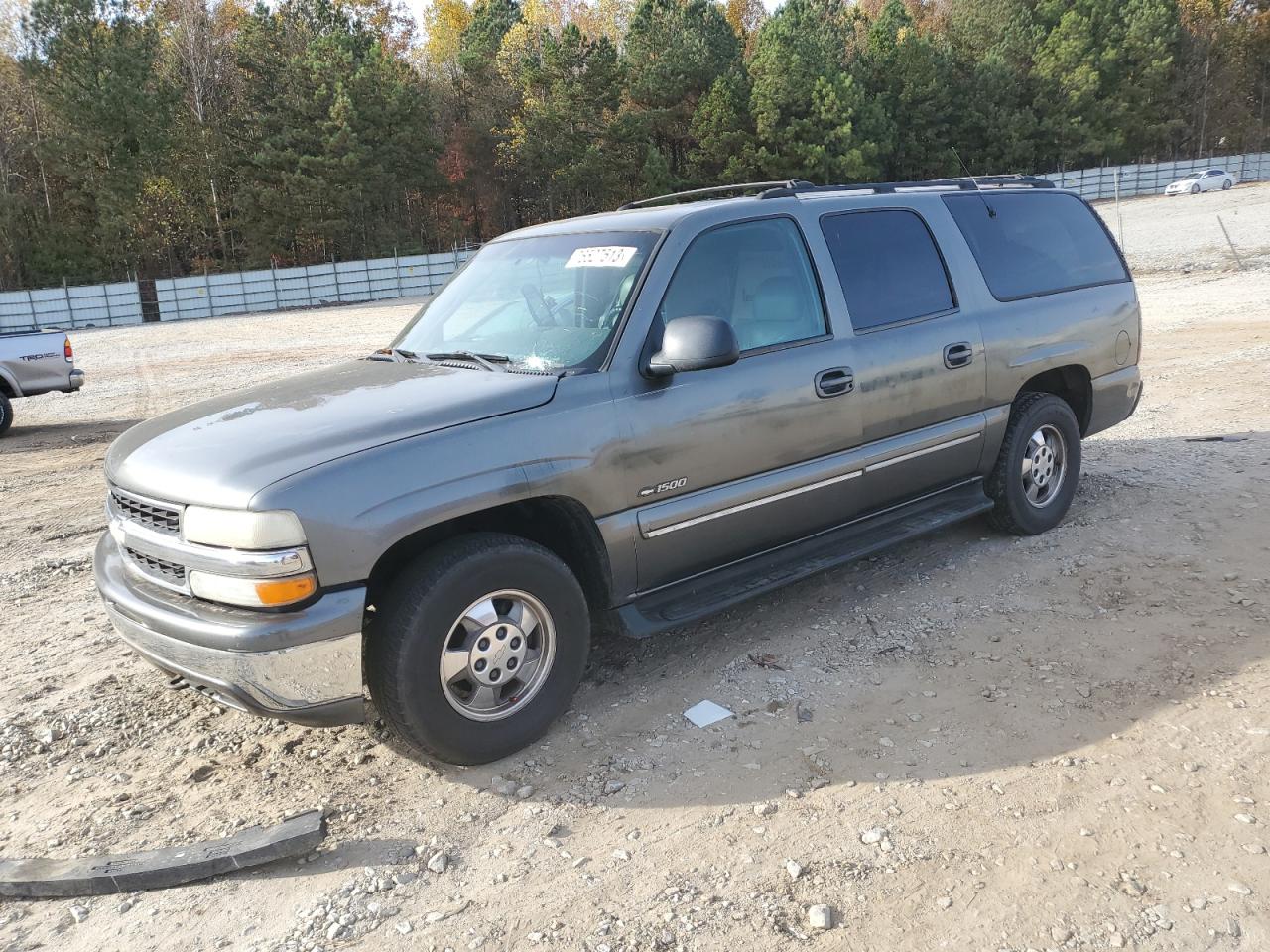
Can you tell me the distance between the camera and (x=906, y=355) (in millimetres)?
4711

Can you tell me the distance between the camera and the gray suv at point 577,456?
10.5 feet

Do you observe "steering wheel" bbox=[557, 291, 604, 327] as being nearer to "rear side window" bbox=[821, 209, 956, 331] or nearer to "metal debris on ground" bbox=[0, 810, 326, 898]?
"rear side window" bbox=[821, 209, 956, 331]

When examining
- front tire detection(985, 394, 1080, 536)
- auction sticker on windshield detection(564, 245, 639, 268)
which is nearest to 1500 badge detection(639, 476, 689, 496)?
auction sticker on windshield detection(564, 245, 639, 268)

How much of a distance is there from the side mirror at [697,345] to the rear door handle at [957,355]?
5.28 feet

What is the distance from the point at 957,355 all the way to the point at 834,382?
37.0 inches

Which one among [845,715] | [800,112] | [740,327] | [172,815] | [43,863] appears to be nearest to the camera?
[43,863]

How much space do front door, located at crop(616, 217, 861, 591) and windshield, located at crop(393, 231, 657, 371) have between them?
0.22 meters

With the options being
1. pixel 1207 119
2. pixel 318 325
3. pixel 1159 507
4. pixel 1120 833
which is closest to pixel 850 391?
pixel 1120 833

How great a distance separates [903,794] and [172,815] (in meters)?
2.47

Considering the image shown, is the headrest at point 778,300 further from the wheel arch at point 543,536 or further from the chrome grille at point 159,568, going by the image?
the chrome grille at point 159,568

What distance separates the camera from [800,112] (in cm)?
5653

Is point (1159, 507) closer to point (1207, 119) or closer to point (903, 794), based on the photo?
point (903, 794)

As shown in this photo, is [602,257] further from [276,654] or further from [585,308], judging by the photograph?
[276,654]

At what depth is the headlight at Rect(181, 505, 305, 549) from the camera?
3.06 m
